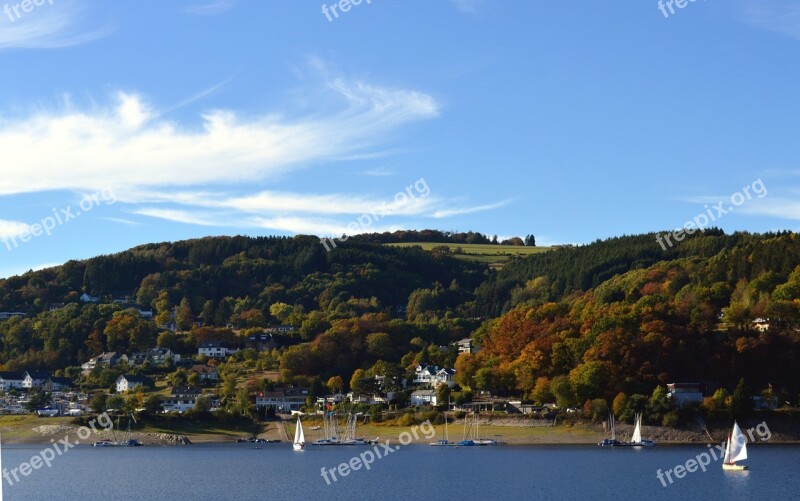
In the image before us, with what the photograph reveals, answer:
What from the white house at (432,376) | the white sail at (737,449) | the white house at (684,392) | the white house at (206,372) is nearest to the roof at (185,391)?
the white house at (206,372)

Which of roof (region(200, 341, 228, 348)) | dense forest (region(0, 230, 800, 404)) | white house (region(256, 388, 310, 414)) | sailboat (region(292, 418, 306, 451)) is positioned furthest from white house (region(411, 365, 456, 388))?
roof (region(200, 341, 228, 348))

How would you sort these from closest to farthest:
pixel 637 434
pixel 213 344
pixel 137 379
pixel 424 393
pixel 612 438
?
pixel 637 434 < pixel 612 438 < pixel 424 393 < pixel 137 379 < pixel 213 344

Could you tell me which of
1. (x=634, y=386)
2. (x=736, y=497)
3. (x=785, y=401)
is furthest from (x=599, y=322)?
(x=736, y=497)

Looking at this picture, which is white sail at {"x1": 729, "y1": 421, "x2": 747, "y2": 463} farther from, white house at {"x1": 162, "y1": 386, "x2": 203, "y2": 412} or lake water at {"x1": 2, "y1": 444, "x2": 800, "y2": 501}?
white house at {"x1": 162, "y1": 386, "x2": 203, "y2": 412}

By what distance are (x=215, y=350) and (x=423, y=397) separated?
5347 cm

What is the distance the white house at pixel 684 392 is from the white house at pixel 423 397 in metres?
27.9

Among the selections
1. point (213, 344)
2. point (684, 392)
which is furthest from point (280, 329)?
point (684, 392)

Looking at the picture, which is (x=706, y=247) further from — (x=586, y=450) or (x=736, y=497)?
(x=736, y=497)

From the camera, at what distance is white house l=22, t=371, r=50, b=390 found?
5950 inches

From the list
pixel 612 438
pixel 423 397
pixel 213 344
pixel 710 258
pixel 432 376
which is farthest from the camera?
pixel 213 344

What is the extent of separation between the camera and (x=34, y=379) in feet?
498

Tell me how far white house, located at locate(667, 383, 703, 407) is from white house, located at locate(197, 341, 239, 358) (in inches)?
3150

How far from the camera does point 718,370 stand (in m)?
109

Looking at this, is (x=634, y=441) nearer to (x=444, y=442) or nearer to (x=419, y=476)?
(x=444, y=442)
